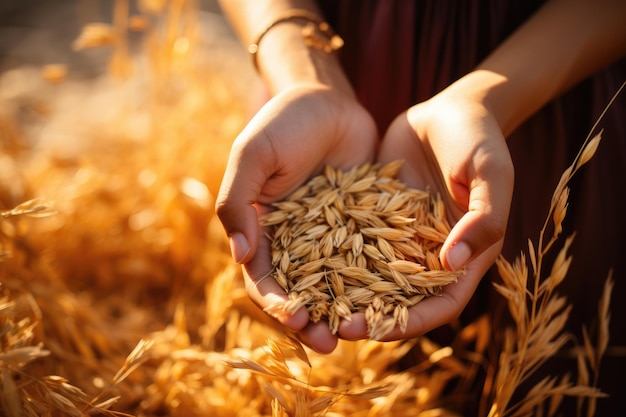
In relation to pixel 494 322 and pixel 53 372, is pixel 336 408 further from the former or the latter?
pixel 53 372

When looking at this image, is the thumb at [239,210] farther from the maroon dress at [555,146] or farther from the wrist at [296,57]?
the maroon dress at [555,146]

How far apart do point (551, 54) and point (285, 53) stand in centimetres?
62

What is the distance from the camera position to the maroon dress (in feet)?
3.92

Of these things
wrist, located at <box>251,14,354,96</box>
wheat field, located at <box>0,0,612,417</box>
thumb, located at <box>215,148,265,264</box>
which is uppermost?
wrist, located at <box>251,14,354,96</box>

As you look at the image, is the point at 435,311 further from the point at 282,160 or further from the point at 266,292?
the point at 282,160

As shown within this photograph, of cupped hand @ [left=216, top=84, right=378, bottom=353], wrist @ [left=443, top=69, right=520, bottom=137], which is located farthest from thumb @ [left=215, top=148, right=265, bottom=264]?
wrist @ [left=443, top=69, right=520, bottom=137]

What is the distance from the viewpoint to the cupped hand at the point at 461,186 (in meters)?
0.83

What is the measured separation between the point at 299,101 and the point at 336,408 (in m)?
0.66

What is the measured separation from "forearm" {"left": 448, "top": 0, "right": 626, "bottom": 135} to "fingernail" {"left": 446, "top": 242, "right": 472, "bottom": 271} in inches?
13.5

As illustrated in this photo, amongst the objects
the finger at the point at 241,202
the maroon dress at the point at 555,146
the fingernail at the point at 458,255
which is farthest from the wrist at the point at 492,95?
the finger at the point at 241,202

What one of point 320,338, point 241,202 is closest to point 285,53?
point 241,202

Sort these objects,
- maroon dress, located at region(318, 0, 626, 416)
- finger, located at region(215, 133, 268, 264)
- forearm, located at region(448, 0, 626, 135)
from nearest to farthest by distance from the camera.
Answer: finger, located at region(215, 133, 268, 264), forearm, located at region(448, 0, 626, 135), maroon dress, located at region(318, 0, 626, 416)

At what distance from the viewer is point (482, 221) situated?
0.81 meters

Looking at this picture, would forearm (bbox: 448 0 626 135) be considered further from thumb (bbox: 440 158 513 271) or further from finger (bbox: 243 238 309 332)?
finger (bbox: 243 238 309 332)
